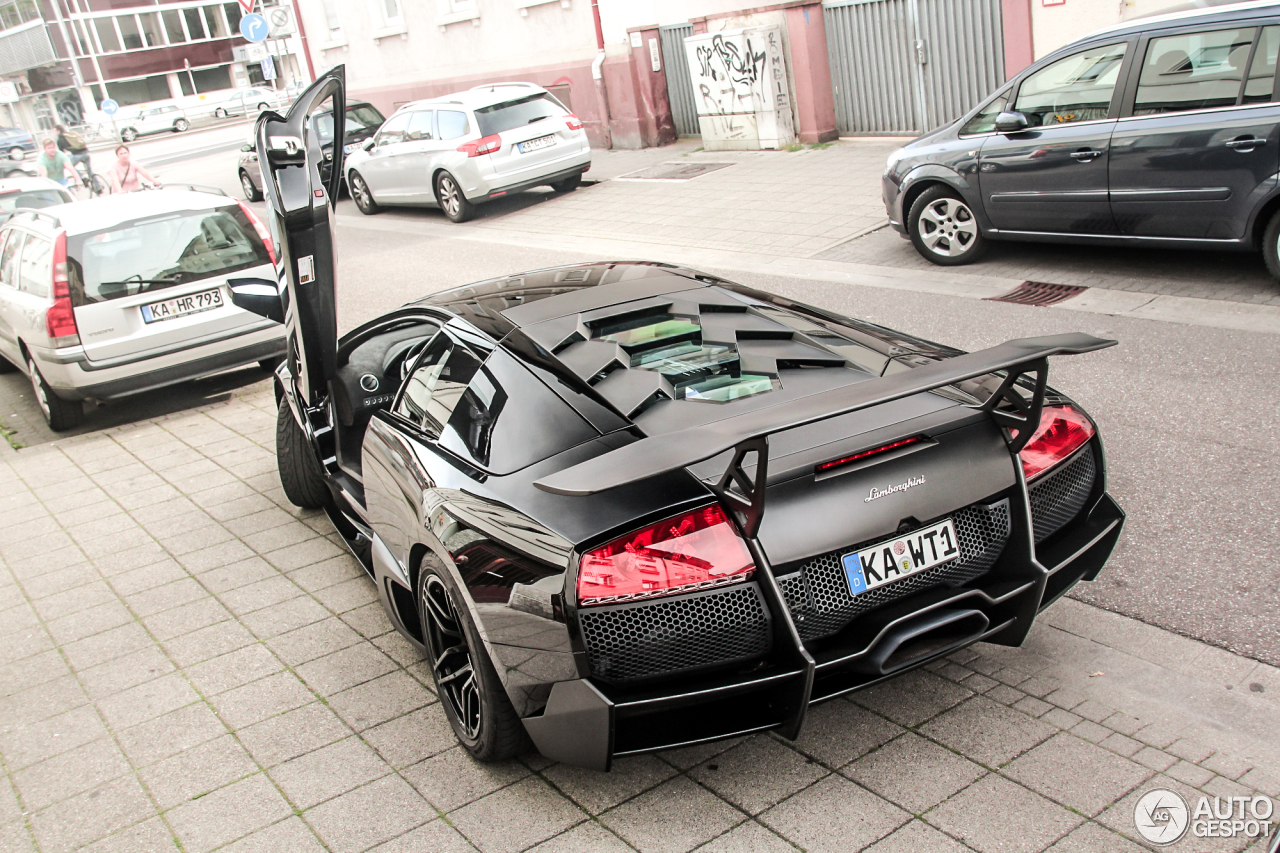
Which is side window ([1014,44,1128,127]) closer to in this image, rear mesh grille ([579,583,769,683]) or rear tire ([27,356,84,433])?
rear mesh grille ([579,583,769,683])

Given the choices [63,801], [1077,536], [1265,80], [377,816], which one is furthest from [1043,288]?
[63,801]

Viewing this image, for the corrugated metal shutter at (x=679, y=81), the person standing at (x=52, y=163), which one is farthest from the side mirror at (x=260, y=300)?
the person standing at (x=52, y=163)

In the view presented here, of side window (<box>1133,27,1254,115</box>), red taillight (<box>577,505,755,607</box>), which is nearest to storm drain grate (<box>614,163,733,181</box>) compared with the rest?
side window (<box>1133,27,1254,115</box>)

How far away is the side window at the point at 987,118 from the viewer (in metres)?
8.99

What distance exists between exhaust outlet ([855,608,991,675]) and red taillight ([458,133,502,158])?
528 inches

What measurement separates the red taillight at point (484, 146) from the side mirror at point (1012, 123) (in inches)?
336

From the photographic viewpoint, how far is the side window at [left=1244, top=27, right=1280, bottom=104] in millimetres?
7250

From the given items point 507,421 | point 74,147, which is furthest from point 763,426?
point 74,147

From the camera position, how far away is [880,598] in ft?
10.0

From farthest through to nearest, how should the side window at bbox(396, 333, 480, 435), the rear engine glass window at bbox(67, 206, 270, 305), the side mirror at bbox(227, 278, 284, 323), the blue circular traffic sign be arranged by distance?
the blue circular traffic sign, the rear engine glass window at bbox(67, 206, 270, 305), the side mirror at bbox(227, 278, 284, 323), the side window at bbox(396, 333, 480, 435)

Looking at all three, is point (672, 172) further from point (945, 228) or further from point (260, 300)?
point (260, 300)

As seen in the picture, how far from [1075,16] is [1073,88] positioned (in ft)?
17.9

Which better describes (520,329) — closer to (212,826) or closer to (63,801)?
(212,826)

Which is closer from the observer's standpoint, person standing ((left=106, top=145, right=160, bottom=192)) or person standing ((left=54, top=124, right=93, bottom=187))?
person standing ((left=106, top=145, right=160, bottom=192))
